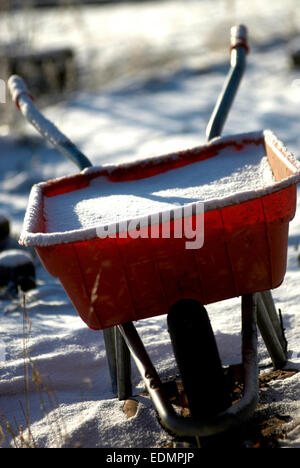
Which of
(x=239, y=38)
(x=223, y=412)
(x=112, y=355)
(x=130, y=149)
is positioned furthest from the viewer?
(x=130, y=149)

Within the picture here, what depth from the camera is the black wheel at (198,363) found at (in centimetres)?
154

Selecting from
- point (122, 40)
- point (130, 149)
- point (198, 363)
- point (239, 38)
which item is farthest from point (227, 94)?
point (122, 40)

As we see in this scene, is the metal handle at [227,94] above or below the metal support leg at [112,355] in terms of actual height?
above

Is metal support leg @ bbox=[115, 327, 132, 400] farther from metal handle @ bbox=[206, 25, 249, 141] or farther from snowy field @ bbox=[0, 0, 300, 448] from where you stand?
metal handle @ bbox=[206, 25, 249, 141]

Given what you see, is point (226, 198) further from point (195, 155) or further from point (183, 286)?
point (195, 155)

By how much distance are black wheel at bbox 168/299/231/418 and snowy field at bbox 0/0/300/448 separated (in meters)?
0.25

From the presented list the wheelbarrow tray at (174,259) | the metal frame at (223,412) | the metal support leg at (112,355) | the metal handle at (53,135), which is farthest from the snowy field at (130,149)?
the metal handle at (53,135)

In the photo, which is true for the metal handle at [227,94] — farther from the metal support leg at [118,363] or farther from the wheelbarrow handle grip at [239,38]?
the metal support leg at [118,363]

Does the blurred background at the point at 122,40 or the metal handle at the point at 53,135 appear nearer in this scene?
the metal handle at the point at 53,135

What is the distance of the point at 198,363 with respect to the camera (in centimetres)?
154

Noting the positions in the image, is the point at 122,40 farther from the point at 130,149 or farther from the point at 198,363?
the point at 198,363

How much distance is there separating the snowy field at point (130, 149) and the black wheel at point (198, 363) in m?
0.25

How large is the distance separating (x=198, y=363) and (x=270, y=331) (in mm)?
479

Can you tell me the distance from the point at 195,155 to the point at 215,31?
672 centimetres
